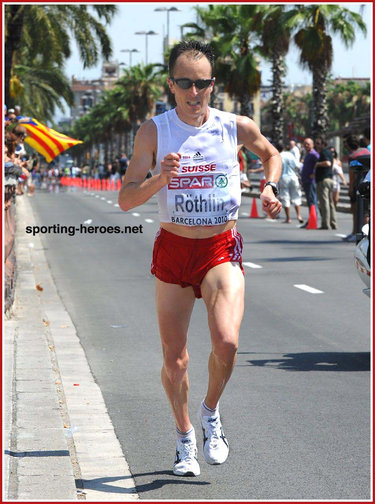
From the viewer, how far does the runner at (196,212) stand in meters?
5.33

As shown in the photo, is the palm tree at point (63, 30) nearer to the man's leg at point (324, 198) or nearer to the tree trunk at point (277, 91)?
the man's leg at point (324, 198)

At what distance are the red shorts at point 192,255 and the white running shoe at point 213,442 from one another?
2.22ft

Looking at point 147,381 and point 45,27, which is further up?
point 45,27

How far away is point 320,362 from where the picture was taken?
30.2 ft

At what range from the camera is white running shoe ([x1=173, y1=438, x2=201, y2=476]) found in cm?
570

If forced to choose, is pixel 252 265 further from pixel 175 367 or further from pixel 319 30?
pixel 319 30

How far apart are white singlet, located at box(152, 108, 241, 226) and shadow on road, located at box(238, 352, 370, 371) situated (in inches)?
148

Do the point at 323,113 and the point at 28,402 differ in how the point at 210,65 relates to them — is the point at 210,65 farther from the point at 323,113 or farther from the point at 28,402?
the point at 323,113

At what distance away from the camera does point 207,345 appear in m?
10.1

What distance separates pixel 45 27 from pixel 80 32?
125cm

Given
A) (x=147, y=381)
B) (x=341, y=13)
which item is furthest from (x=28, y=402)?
(x=341, y=13)

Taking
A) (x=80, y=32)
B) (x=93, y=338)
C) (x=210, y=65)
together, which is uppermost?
(x=80, y=32)

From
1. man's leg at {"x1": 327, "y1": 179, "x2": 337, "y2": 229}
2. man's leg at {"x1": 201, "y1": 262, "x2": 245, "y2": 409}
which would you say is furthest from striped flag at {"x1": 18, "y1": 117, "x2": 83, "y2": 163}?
man's leg at {"x1": 201, "y1": 262, "x2": 245, "y2": 409}

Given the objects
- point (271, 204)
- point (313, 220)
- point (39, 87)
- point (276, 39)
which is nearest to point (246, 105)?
point (39, 87)
